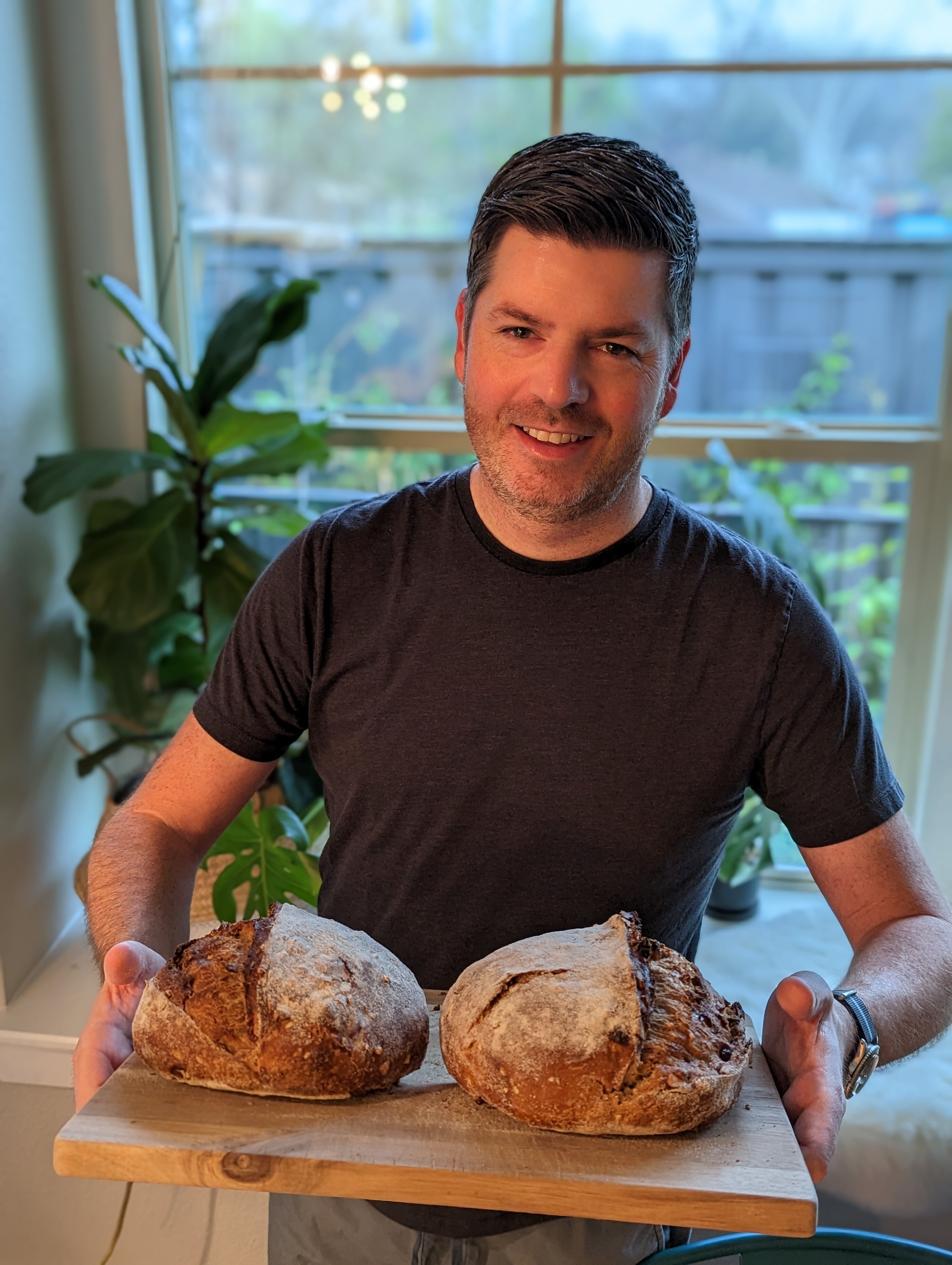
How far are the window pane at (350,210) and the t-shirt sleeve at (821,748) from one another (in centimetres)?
130

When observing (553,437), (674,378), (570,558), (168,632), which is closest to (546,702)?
(570,558)

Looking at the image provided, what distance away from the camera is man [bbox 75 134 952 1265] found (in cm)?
102

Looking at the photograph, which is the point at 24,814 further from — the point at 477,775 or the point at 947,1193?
the point at 947,1193

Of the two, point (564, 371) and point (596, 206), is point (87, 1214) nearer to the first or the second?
point (564, 371)

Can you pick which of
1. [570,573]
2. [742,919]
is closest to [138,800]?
[570,573]

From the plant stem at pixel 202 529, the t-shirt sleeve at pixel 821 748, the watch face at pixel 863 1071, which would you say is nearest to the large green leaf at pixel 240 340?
the plant stem at pixel 202 529

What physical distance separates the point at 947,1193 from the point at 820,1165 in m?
1.14

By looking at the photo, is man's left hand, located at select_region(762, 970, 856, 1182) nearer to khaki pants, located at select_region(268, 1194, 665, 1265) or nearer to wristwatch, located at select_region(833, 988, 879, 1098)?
wristwatch, located at select_region(833, 988, 879, 1098)

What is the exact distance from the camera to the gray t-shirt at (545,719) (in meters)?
1.11

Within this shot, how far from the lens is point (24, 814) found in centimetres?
189

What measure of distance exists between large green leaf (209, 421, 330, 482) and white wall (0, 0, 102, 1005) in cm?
35

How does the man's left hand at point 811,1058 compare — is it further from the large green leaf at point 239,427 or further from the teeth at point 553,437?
the large green leaf at point 239,427

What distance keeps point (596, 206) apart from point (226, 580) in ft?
4.05

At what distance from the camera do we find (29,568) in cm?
188
